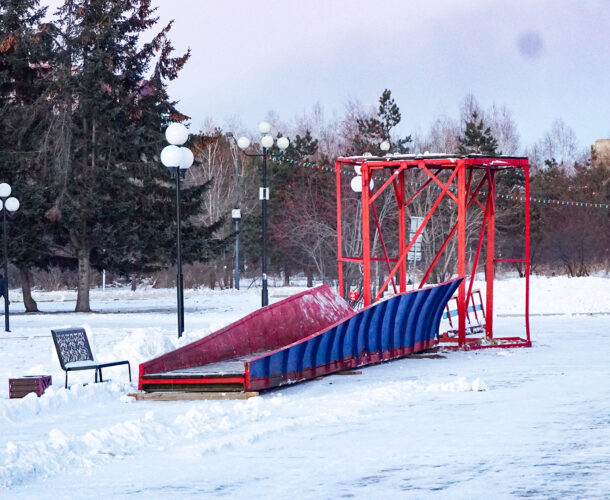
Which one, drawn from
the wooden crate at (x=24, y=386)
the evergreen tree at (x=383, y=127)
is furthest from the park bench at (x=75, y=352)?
the evergreen tree at (x=383, y=127)

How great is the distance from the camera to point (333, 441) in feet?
31.5

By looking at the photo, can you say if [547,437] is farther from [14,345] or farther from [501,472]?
[14,345]

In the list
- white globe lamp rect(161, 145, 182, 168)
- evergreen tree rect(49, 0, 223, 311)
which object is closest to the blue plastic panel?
white globe lamp rect(161, 145, 182, 168)

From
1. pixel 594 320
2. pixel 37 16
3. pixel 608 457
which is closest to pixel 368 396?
pixel 608 457

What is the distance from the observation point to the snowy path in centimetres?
759

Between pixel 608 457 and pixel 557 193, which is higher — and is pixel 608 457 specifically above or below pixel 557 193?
below

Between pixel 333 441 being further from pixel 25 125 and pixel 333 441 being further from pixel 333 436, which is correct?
pixel 25 125

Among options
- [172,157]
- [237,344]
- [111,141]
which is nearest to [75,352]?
[237,344]

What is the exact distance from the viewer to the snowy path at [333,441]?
7.59 m

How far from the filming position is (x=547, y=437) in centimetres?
955

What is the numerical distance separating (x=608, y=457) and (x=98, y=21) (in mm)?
32193

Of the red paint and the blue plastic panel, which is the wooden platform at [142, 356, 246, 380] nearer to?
the red paint

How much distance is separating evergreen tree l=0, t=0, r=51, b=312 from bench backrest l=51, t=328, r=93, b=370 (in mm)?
22657

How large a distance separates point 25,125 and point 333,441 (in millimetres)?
30666
